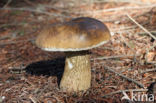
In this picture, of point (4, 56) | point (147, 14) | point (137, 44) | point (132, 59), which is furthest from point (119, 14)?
point (4, 56)

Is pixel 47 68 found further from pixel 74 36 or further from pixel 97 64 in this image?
pixel 74 36

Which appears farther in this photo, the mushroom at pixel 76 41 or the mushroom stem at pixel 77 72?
the mushroom stem at pixel 77 72

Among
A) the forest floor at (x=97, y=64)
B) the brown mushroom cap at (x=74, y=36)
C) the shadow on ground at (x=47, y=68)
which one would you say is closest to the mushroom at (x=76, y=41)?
the brown mushroom cap at (x=74, y=36)

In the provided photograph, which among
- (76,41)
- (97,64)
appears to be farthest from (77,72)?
(97,64)

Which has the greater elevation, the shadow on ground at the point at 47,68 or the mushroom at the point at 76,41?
the mushroom at the point at 76,41

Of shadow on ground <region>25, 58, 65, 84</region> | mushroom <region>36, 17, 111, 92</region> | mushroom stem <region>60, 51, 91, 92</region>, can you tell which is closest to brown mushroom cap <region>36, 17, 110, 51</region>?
mushroom <region>36, 17, 111, 92</region>

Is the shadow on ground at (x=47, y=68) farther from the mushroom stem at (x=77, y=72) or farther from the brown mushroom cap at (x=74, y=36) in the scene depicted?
the brown mushroom cap at (x=74, y=36)
